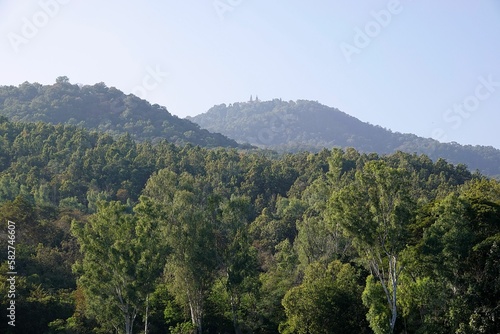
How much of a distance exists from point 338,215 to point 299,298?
15.8 feet

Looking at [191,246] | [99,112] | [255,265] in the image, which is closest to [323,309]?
[255,265]

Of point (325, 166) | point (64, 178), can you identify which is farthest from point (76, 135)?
point (325, 166)

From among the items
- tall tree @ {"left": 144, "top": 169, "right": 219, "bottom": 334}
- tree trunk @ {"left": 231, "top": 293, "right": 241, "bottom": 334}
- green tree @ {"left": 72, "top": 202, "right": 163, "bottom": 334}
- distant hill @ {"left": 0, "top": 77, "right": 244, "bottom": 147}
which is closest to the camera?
green tree @ {"left": 72, "top": 202, "right": 163, "bottom": 334}

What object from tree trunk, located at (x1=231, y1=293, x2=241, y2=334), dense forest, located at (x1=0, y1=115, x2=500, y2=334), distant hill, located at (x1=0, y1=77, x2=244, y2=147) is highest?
distant hill, located at (x1=0, y1=77, x2=244, y2=147)

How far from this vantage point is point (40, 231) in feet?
125

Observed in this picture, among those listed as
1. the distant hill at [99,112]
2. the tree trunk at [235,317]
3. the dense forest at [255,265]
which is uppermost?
the distant hill at [99,112]

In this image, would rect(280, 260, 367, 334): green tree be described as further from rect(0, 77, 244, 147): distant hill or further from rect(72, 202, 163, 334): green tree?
rect(0, 77, 244, 147): distant hill

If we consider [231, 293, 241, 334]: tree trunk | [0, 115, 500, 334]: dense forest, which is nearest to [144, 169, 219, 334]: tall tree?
[0, 115, 500, 334]: dense forest

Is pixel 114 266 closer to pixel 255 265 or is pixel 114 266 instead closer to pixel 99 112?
pixel 255 265

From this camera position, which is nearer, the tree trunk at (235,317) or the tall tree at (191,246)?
the tall tree at (191,246)

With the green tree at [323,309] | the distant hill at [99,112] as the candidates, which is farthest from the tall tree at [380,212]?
the distant hill at [99,112]

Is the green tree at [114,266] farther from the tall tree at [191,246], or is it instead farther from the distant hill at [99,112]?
the distant hill at [99,112]

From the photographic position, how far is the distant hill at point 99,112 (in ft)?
414

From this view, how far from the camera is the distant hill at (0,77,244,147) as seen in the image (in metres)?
126
